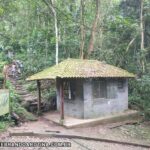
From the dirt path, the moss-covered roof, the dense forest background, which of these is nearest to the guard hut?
the moss-covered roof

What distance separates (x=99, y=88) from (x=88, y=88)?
0.86 metres

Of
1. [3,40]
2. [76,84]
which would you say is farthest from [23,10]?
[76,84]

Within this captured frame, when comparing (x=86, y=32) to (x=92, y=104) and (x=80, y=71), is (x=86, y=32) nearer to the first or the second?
(x=80, y=71)

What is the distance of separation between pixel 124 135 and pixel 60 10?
12.5 meters

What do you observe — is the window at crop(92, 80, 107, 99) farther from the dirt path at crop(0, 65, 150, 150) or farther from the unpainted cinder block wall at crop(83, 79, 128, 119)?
the dirt path at crop(0, 65, 150, 150)

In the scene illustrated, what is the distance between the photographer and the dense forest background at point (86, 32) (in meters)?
21.4

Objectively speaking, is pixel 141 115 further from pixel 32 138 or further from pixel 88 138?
pixel 32 138

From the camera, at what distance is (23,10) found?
26.5 meters

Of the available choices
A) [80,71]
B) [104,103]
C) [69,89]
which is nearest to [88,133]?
[104,103]

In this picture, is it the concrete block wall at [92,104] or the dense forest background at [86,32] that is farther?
the dense forest background at [86,32]

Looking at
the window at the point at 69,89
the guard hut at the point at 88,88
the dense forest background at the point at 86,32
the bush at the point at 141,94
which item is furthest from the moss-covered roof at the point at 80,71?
the dense forest background at the point at 86,32

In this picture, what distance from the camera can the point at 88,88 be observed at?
15.5 m

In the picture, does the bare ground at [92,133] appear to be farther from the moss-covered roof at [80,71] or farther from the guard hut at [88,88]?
the moss-covered roof at [80,71]

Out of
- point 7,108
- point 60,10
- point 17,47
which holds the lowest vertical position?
point 7,108
